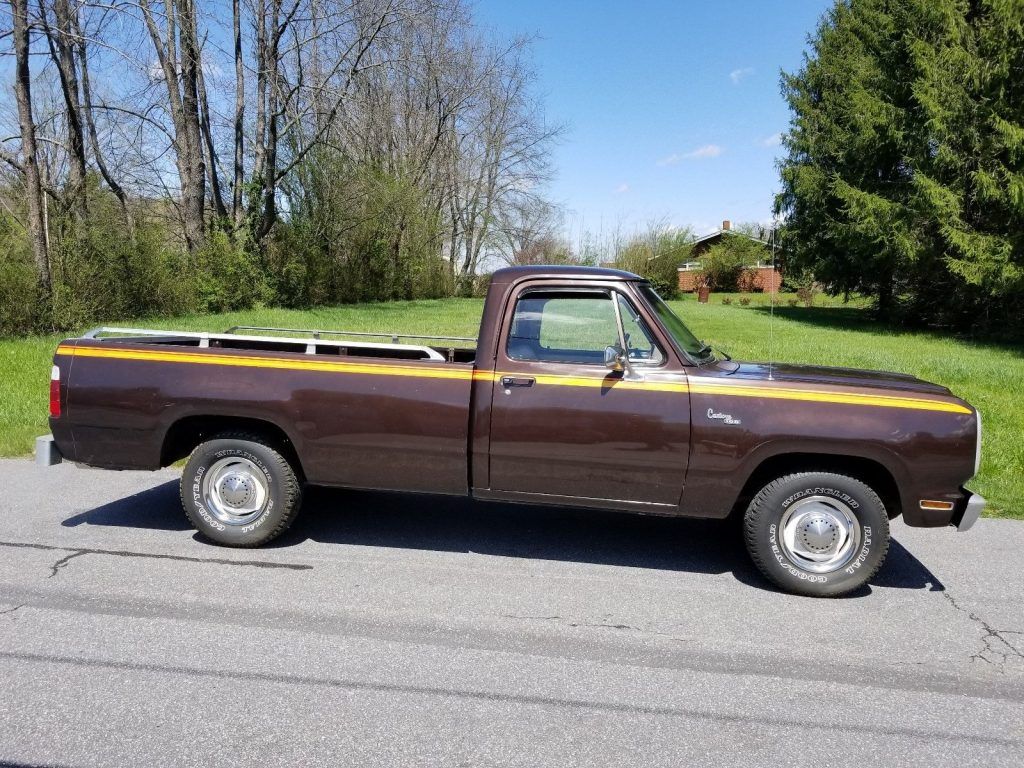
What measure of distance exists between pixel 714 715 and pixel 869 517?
73.4 inches

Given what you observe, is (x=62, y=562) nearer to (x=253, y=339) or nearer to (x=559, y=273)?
(x=253, y=339)

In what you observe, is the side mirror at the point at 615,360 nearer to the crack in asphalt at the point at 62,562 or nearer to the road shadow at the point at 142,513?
the road shadow at the point at 142,513

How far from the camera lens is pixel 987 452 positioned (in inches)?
334

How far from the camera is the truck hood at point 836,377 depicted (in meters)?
4.66

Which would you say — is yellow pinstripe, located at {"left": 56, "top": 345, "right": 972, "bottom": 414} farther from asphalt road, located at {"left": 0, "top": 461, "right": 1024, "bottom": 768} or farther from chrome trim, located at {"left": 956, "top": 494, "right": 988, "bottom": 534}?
asphalt road, located at {"left": 0, "top": 461, "right": 1024, "bottom": 768}

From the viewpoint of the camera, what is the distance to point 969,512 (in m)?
4.41

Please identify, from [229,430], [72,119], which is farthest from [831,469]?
[72,119]

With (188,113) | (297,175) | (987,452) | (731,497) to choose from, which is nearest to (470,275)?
(297,175)

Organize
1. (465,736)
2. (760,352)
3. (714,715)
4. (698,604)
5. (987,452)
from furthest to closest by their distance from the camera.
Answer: (760,352) → (987,452) → (698,604) → (714,715) → (465,736)

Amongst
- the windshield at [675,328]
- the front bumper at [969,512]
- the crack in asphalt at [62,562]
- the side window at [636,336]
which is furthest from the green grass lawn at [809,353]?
the side window at [636,336]

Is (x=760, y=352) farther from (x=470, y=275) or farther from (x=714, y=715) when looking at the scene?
(x=470, y=275)

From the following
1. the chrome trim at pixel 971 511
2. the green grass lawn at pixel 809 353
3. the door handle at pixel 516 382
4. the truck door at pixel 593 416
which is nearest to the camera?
the chrome trim at pixel 971 511

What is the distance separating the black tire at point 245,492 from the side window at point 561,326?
5.75 feet

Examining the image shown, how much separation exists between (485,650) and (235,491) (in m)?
2.26
